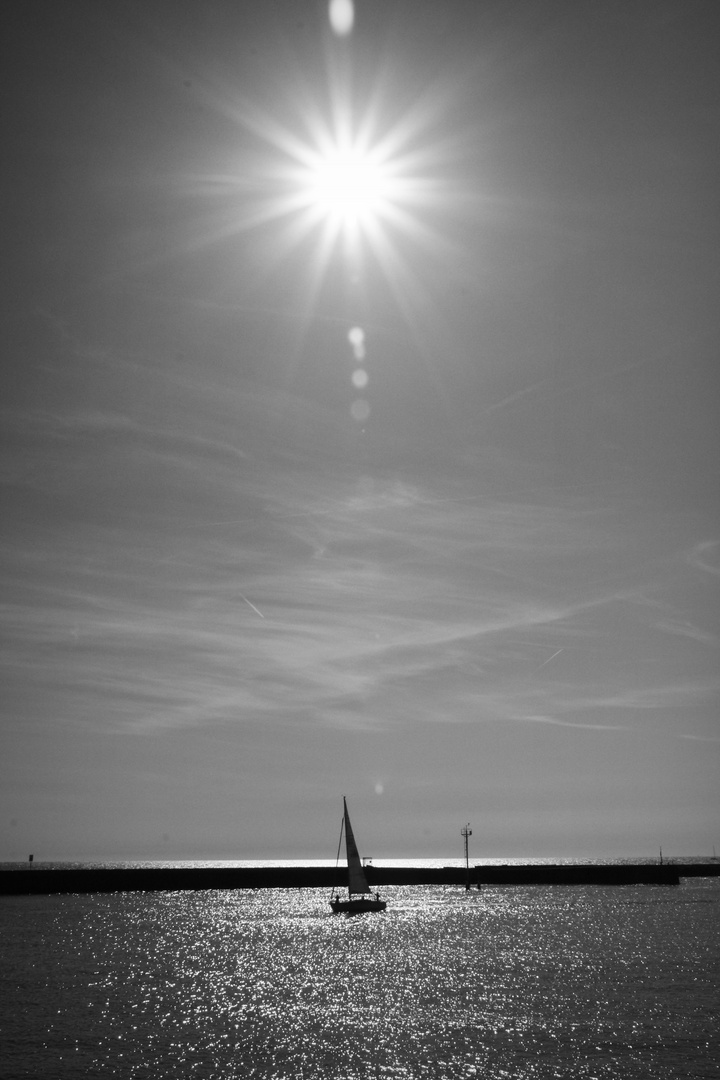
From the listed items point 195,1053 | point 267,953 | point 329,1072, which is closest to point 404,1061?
point 329,1072

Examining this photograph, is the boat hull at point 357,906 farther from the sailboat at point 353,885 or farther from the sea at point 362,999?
the sea at point 362,999

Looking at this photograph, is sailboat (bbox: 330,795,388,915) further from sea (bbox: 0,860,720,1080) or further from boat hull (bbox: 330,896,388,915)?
sea (bbox: 0,860,720,1080)

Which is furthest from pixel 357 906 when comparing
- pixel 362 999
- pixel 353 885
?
pixel 362 999

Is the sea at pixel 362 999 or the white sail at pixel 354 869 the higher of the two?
the white sail at pixel 354 869

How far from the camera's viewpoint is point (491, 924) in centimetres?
10731

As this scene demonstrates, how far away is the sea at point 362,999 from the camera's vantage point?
38.3 m

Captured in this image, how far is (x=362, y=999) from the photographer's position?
54062mm

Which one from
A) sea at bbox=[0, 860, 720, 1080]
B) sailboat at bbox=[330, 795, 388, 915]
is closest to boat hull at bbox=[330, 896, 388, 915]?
sailboat at bbox=[330, 795, 388, 915]

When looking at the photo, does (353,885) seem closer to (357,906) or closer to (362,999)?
(357,906)

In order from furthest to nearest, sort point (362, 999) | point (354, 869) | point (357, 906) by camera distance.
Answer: point (354, 869)
point (357, 906)
point (362, 999)

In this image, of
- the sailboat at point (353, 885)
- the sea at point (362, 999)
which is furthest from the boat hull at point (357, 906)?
the sea at point (362, 999)

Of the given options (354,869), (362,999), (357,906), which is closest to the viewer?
(362,999)

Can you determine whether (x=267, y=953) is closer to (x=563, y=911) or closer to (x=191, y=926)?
(x=191, y=926)

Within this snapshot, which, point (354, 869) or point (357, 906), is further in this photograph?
point (354, 869)
